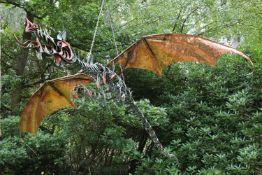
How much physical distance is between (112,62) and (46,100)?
4.07 feet

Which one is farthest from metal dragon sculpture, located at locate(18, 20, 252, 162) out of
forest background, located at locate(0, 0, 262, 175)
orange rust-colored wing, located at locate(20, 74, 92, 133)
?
forest background, located at locate(0, 0, 262, 175)

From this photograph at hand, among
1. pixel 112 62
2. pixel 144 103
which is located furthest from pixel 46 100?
pixel 144 103

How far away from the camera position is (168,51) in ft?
14.8

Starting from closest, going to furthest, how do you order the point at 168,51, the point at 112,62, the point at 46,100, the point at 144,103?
1. the point at 112,62
2. the point at 168,51
3. the point at 46,100
4. the point at 144,103

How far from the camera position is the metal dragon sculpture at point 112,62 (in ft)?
10.2

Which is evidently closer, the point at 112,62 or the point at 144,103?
the point at 112,62

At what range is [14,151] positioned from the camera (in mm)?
6094

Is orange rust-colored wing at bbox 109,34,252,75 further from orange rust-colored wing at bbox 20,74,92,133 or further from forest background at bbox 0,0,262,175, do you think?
forest background at bbox 0,0,262,175

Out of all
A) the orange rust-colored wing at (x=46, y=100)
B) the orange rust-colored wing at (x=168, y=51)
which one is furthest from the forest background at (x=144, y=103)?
the orange rust-colored wing at (x=168, y=51)

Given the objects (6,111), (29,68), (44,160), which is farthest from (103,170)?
(29,68)

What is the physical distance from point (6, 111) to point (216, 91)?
11.9ft

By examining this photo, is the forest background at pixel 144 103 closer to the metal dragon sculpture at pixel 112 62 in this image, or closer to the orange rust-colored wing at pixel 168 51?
the metal dragon sculpture at pixel 112 62

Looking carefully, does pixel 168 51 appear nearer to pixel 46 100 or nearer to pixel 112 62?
pixel 112 62

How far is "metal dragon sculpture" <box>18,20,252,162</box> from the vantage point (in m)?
3.10
